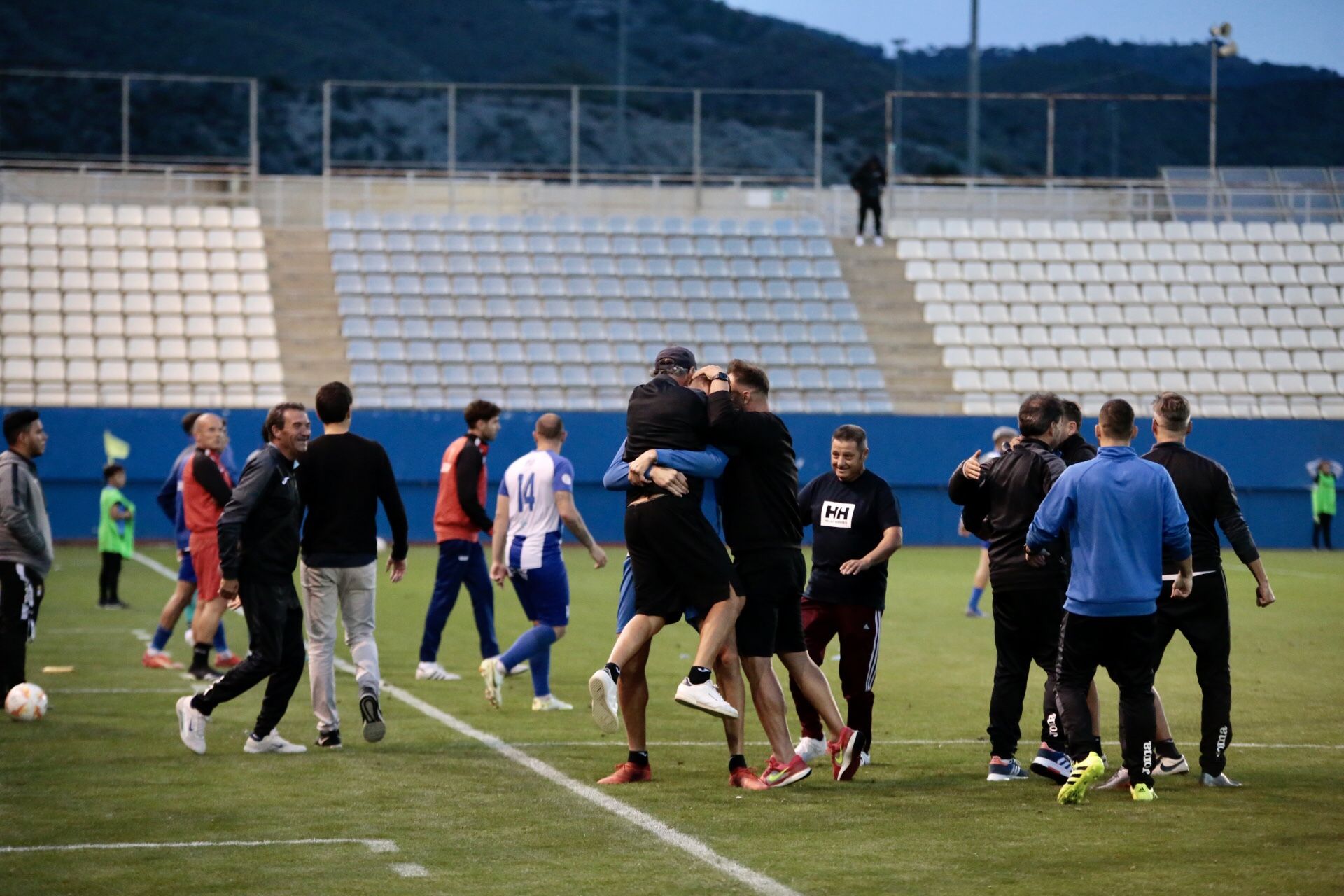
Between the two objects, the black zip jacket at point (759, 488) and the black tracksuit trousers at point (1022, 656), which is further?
the black tracksuit trousers at point (1022, 656)

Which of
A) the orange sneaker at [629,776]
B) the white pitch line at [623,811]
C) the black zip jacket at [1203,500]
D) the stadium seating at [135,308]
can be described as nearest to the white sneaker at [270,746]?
the white pitch line at [623,811]

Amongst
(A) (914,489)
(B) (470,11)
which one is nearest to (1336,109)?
(A) (914,489)

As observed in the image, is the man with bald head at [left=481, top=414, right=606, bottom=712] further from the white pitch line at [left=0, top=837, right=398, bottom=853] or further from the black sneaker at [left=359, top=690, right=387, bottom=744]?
the white pitch line at [left=0, top=837, right=398, bottom=853]

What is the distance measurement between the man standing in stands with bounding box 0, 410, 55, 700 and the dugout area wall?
55.2 feet

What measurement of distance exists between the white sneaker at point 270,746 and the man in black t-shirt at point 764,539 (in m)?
2.77

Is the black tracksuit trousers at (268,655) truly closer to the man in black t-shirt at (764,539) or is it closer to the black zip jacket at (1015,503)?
the man in black t-shirt at (764,539)

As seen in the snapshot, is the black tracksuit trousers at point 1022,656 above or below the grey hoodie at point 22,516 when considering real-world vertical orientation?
below

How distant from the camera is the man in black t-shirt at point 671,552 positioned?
830 centimetres

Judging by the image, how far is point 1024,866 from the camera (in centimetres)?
676

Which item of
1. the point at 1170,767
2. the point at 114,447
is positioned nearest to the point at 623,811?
the point at 1170,767

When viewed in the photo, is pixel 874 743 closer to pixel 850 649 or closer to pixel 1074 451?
pixel 850 649

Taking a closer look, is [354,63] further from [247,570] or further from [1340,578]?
[247,570]

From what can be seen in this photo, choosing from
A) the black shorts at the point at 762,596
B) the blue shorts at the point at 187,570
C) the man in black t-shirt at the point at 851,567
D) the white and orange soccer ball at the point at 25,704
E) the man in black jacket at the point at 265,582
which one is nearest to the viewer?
the black shorts at the point at 762,596

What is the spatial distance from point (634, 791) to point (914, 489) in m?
22.4
